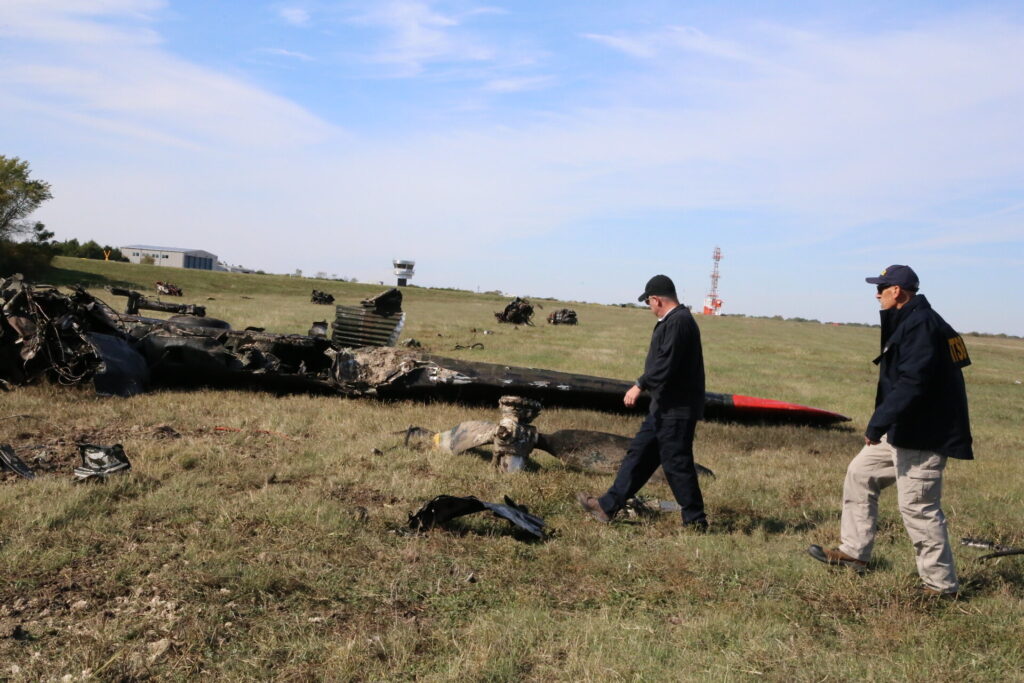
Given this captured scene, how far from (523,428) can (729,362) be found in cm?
1325

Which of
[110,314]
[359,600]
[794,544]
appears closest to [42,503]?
[359,600]

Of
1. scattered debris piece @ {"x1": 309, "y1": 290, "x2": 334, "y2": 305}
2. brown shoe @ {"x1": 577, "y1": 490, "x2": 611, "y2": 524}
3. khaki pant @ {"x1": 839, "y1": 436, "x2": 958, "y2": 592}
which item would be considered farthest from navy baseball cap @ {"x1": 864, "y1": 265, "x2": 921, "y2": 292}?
scattered debris piece @ {"x1": 309, "y1": 290, "x2": 334, "y2": 305}

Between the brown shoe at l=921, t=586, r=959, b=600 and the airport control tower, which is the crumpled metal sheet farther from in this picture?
the airport control tower

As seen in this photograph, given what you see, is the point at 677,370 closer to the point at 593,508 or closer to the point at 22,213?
the point at 593,508

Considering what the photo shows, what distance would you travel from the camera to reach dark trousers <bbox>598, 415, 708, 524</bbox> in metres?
5.10

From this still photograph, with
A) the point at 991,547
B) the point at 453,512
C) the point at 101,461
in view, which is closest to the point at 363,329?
the point at 101,461

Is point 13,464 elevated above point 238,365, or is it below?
below

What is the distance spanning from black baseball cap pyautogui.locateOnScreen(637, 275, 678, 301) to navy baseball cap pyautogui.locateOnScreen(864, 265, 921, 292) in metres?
1.41

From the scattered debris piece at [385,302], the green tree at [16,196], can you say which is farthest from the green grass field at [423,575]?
the green tree at [16,196]

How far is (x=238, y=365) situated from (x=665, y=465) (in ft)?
21.1

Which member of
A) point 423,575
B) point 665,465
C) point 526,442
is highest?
point 665,465

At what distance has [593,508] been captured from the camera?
544cm

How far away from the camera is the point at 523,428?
653 cm

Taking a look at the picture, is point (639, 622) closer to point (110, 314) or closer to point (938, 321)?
point (938, 321)
